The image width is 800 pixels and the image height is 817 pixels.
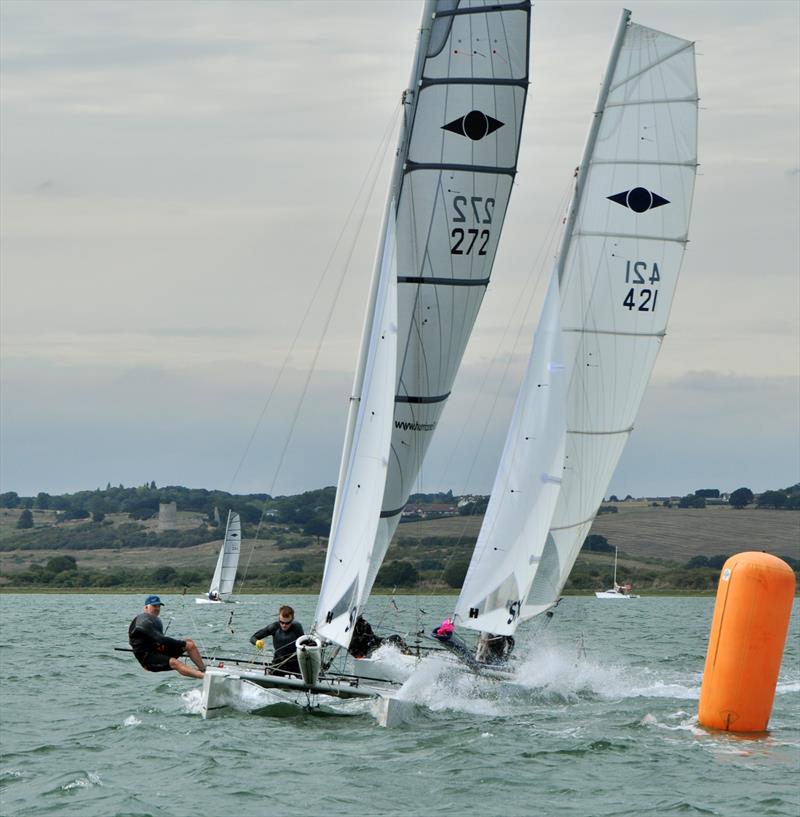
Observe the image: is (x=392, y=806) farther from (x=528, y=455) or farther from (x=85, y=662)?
(x=85, y=662)

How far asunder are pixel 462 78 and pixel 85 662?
1422 centimetres

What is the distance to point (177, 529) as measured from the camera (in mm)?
135250

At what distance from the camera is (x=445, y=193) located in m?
23.3

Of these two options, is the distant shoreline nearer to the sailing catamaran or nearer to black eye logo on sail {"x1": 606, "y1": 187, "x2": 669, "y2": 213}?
black eye logo on sail {"x1": 606, "y1": 187, "x2": 669, "y2": 213}

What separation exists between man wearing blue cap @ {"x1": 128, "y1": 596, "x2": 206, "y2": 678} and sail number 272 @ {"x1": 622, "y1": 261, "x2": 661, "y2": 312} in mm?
11180

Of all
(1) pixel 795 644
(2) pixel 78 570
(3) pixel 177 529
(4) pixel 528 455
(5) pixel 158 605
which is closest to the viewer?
(5) pixel 158 605

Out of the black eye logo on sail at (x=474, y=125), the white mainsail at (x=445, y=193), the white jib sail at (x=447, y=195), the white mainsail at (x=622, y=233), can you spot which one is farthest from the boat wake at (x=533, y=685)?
the black eye logo on sail at (x=474, y=125)

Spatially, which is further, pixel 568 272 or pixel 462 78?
pixel 568 272

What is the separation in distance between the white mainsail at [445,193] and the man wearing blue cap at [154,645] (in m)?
3.72

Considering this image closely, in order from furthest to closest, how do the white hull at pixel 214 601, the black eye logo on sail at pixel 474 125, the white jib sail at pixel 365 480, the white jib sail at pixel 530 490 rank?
1. the white hull at pixel 214 601
2. the white jib sail at pixel 530 490
3. the black eye logo on sail at pixel 474 125
4. the white jib sail at pixel 365 480

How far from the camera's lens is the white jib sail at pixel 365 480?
67.6ft

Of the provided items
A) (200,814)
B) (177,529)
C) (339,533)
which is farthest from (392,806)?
(177,529)

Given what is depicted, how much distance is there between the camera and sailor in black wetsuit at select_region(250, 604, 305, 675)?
20.0 meters

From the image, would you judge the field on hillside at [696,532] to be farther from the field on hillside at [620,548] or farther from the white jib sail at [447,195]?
the white jib sail at [447,195]
